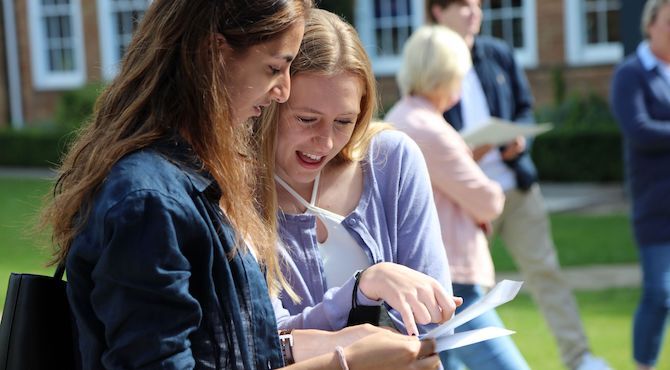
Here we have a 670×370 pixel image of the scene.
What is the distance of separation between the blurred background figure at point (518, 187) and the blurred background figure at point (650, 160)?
0.33 metres

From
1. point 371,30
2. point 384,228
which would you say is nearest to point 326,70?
point 384,228

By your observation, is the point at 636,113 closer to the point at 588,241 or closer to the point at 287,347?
the point at 287,347

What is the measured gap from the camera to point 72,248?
72.7 inches

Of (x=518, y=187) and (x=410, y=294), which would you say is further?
(x=518, y=187)

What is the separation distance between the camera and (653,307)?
531cm

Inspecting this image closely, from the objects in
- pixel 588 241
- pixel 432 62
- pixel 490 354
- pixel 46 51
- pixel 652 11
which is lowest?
pixel 588 241

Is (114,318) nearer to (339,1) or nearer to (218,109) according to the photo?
(218,109)

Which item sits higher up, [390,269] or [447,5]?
[447,5]

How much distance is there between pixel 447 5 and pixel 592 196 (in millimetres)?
8380

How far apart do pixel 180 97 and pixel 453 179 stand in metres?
2.22

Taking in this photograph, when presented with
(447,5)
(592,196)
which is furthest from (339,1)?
(447,5)

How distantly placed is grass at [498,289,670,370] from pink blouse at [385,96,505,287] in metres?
1.85

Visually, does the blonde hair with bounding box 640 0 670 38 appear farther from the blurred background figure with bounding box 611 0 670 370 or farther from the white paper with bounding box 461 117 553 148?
the white paper with bounding box 461 117 553 148

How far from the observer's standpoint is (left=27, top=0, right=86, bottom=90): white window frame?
2156cm
